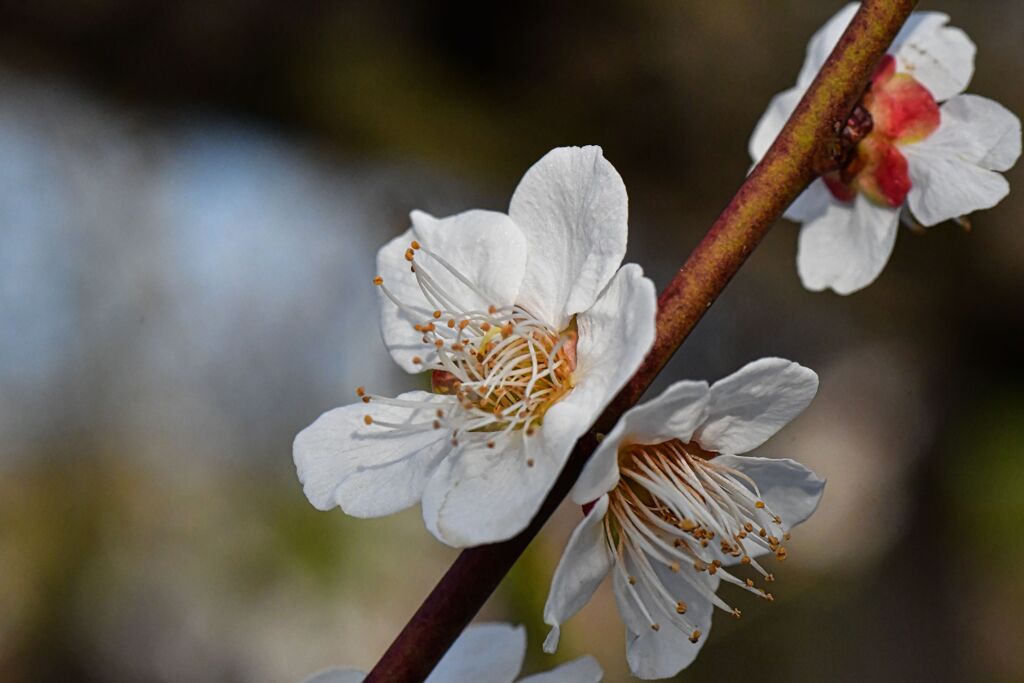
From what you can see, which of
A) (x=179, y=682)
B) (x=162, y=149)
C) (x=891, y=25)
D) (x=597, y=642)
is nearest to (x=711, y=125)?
(x=597, y=642)

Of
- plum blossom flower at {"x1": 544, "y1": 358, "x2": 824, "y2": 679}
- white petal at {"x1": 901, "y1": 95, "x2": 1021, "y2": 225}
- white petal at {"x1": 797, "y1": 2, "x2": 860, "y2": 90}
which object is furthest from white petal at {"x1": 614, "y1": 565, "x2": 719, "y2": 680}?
white petal at {"x1": 797, "y1": 2, "x2": 860, "y2": 90}

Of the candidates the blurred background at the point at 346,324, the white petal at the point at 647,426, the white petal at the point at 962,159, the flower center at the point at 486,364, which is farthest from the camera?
the blurred background at the point at 346,324

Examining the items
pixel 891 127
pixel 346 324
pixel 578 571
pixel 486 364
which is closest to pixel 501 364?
pixel 486 364

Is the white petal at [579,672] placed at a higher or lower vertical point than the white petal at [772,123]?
lower

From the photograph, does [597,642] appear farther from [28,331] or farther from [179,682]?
→ [28,331]

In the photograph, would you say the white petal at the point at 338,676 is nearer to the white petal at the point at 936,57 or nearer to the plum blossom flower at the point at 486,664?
the plum blossom flower at the point at 486,664

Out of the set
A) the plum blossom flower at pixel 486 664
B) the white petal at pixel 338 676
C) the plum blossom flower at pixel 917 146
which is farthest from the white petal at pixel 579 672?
the plum blossom flower at pixel 917 146
